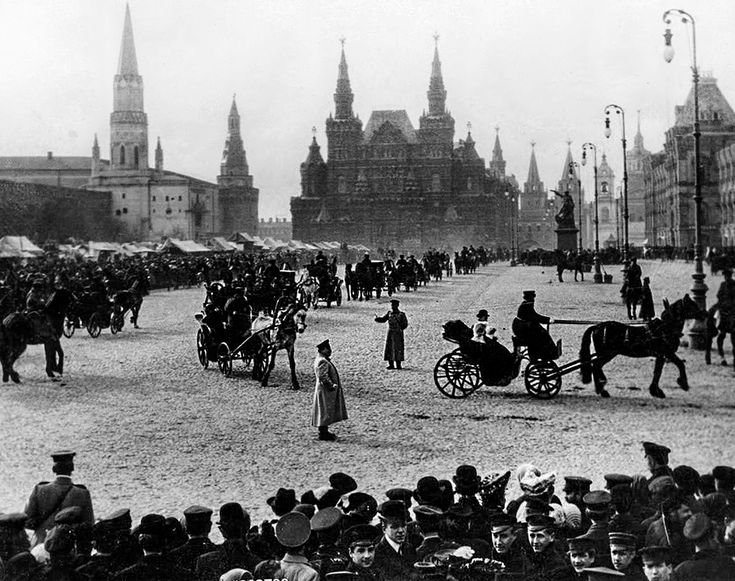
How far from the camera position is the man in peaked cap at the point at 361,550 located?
4770mm

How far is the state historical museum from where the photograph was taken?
7406 centimetres

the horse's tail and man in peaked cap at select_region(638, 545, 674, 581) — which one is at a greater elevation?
the horse's tail

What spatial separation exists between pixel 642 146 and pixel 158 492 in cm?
582

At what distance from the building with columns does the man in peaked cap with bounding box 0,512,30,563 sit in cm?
474

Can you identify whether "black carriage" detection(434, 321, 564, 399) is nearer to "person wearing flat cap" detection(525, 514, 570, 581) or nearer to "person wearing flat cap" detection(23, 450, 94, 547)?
"person wearing flat cap" detection(525, 514, 570, 581)

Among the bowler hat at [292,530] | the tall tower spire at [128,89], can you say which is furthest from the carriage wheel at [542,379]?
the tall tower spire at [128,89]

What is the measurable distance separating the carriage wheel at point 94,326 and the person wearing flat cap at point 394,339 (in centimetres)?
822

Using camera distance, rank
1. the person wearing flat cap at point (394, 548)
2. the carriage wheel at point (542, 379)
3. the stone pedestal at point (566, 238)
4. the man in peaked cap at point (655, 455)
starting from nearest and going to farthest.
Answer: the person wearing flat cap at point (394, 548), the man in peaked cap at point (655, 455), the carriage wheel at point (542, 379), the stone pedestal at point (566, 238)

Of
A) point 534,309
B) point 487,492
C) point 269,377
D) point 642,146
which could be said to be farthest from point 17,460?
point 642,146

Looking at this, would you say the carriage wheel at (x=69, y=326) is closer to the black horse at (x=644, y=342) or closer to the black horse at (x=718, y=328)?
the black horse at (x=644, y=342)

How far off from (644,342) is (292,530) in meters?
4.20

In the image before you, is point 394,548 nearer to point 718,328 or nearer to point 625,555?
point 625,555

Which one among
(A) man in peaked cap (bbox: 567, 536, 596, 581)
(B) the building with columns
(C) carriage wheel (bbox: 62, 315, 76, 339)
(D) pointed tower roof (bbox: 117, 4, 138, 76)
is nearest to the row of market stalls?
(B) the building with columns

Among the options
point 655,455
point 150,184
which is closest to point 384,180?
point 150,184
